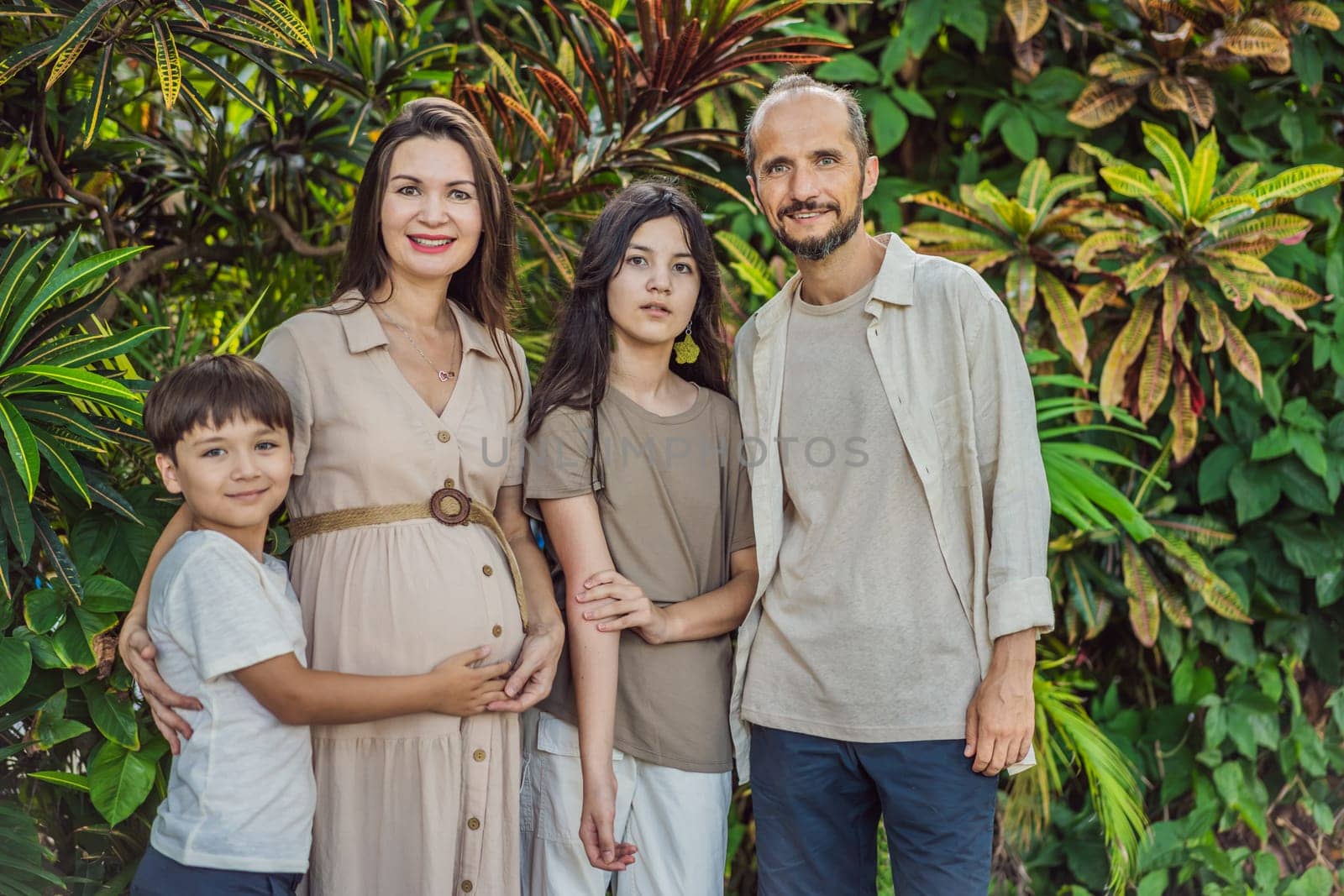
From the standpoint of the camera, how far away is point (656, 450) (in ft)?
7.29

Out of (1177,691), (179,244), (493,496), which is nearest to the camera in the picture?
(493,496)

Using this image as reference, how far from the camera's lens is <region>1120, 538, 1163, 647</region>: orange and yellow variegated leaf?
3291mm

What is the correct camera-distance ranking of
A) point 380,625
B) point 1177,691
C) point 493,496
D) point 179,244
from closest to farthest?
point 380,625 → point 493,496 → point 179,244 → point 1177,691

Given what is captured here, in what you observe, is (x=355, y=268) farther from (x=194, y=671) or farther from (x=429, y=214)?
(x=194, y=671)

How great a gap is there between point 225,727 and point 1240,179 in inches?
119

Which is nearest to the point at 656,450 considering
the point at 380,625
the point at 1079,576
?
the point at 380,625

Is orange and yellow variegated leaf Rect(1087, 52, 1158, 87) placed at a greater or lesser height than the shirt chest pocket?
greater

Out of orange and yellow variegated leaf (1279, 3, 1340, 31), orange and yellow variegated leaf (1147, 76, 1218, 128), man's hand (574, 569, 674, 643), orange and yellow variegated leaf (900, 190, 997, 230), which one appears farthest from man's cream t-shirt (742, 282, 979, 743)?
orange and yellow variegated leaf (1279, 3, 1340, 31)

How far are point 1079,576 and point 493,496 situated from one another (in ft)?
6.54

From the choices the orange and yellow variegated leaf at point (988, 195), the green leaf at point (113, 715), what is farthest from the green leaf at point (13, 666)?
the orange and yellow variegated leaf at point (988, 195)

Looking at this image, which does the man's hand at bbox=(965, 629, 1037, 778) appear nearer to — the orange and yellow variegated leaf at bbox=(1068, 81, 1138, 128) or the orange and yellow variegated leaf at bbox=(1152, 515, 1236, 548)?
the orange and yellow variegated leaf at bbox=(1152, 515, 1236, 548)

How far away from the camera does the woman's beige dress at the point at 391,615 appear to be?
6.43ft

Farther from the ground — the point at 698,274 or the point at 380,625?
the point at 698,274

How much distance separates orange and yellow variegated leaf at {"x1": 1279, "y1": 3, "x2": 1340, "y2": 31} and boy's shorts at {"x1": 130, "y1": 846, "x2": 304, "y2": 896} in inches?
139
